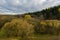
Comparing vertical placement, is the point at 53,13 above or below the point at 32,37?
above

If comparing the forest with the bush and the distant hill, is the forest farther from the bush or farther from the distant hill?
the distant hill

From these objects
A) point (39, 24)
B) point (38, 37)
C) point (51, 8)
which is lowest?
point (38, 37)

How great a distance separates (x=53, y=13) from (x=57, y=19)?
6.87 feet

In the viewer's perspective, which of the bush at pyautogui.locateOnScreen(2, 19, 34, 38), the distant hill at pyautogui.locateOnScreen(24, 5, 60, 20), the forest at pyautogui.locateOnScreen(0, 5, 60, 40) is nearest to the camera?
the bush at pyautogui.locateOnScreen(2, 19, 34, 38)

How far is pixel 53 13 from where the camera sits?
26.8m

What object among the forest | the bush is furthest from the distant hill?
the bush

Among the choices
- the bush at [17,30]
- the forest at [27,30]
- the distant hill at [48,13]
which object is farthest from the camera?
the distant hill at [48,13]

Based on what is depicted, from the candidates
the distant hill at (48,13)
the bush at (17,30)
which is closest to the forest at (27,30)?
the bush at (17,30)

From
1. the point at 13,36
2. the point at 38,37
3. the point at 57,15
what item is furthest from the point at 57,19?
the point at 13,36

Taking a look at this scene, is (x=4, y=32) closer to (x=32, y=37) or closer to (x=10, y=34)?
(x=10, y=34)

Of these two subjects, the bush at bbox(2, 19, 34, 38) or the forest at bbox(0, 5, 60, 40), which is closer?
the bush at bbox(2, 19, 34, 38)

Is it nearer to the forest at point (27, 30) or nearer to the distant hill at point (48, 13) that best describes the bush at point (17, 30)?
the forest at point (27, 30)

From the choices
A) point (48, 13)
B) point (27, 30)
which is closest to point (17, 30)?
point (27, 30)

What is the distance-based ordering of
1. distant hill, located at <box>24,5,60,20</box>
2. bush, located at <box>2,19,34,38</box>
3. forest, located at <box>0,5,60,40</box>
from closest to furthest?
bush, located at <box>2,19,34,38</box> < forest, located at <box>0,5,60,40</box> < distant hill, located at <box>24,5,60,20</box>
